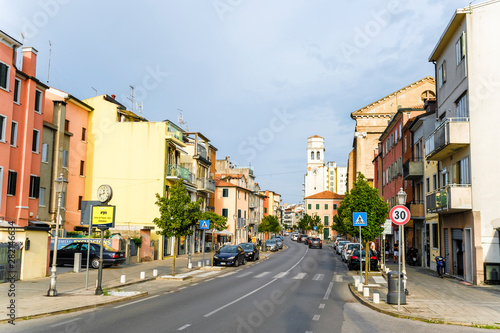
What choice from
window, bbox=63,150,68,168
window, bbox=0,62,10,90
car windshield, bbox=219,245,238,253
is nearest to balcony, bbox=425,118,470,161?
car windshield, bbox=219,245,238,253

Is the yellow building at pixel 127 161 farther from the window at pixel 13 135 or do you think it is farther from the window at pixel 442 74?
the window at pixel 442 74

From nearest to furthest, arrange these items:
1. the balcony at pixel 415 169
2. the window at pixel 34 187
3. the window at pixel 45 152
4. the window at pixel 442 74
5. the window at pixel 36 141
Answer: the window at pixel 442 74 → the window at pixel 34 187 → the window at pixel 36 141 → the window at pixel 45 152 → the balcony at pixel 415 169

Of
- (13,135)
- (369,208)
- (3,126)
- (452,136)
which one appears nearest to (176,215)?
(369,208)

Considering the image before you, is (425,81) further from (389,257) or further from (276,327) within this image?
(276,327)

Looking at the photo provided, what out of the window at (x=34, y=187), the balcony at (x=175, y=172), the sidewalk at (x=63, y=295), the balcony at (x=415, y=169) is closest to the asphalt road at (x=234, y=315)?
the sidewalk at (x=63, y=295)

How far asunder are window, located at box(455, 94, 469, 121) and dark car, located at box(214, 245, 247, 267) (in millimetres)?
17061

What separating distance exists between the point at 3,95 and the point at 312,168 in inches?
5308

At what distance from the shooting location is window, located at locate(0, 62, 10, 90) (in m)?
25.3

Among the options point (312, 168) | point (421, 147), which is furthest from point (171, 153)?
point (312, 168)

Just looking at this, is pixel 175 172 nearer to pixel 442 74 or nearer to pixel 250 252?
pixel 250 252

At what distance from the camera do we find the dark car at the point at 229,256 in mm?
31125

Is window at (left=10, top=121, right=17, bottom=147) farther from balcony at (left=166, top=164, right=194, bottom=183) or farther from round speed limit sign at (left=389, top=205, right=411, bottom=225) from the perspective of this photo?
round speed limit sign at (left=389, top=205, right=411, bottom=225)

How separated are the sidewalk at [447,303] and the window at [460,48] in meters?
11.6

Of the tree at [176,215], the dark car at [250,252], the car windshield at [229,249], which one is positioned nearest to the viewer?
the tree at [176,215]
